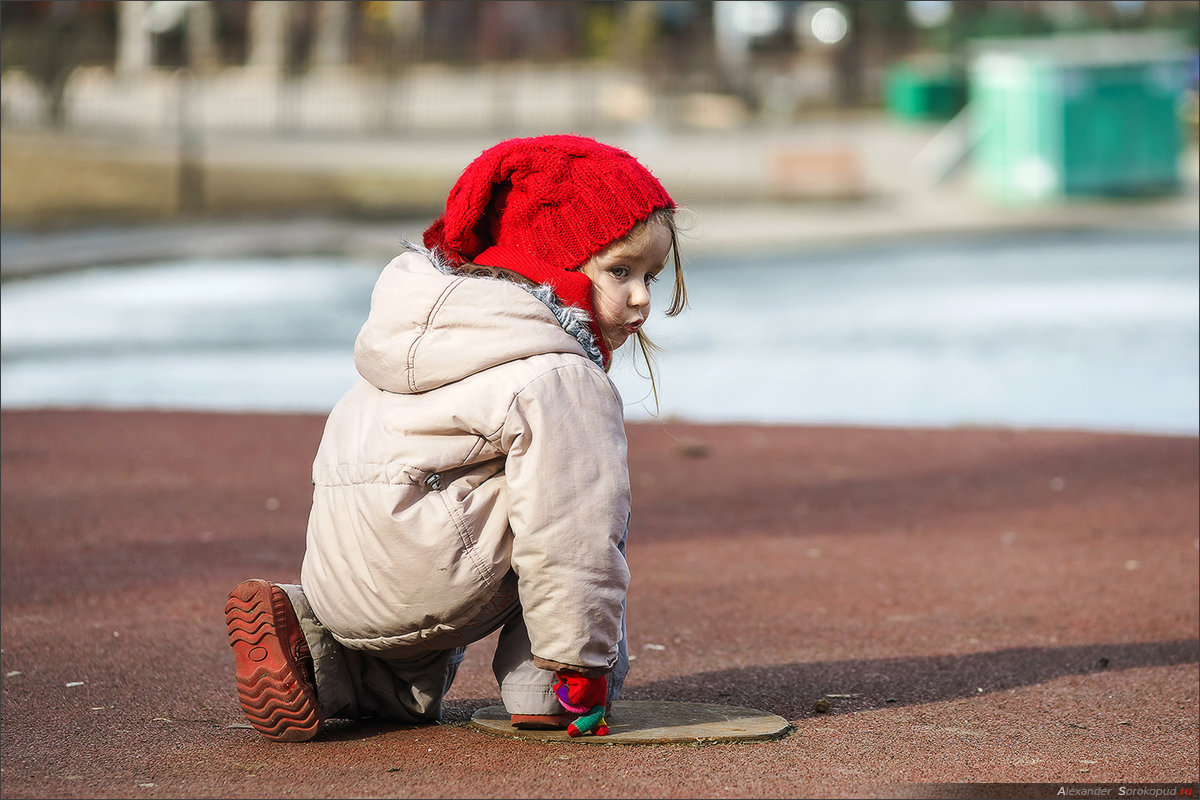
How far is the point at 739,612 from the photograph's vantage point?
14.3 feet

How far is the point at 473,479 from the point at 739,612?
1771 millimetres

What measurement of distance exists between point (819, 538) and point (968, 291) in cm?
794

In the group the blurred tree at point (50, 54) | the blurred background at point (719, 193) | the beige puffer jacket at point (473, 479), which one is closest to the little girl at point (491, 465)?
the beige puffer jacket at point (473, 479)

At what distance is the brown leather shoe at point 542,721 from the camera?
2.88 meters

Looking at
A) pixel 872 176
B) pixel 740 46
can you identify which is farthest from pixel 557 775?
pixel 740 46

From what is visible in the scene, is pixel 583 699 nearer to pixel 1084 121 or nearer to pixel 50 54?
pixel 1084 121

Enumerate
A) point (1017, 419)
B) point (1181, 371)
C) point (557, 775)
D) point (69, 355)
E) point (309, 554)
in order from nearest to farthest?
point (557, 775) → point (309, 554) → point (1017, 419) → point (1181, 371) → point (69, 355)

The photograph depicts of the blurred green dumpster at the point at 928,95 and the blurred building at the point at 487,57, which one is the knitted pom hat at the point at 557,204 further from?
the blurred green dumpster at the point at 928,95

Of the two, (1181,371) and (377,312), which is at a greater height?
(377,312)

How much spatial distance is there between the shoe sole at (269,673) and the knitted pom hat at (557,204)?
0.72 meters

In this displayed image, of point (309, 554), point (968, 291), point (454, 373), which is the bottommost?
point (968, 291)

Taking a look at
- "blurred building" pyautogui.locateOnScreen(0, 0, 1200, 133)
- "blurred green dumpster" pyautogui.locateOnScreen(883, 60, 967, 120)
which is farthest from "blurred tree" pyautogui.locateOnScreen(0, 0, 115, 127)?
"blurred green dumpster" pyautogui.locateOnScreen(883, 60, 967, 120)

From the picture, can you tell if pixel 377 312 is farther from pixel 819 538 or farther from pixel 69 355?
pixel 69 355

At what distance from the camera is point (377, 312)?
9.29 ft
